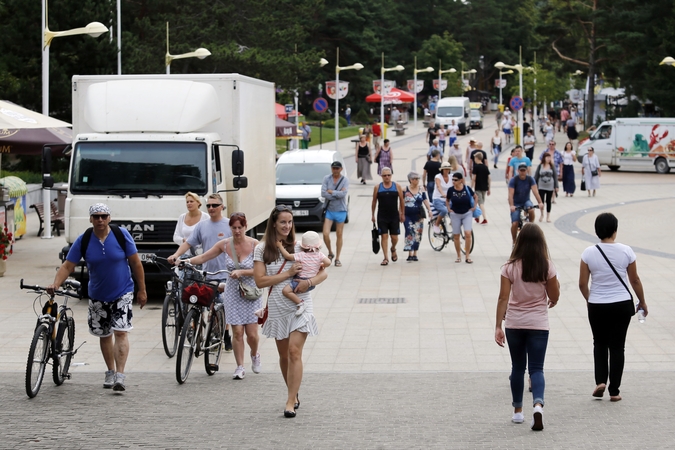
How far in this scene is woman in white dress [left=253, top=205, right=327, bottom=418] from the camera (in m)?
8.45

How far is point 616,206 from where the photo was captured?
27891mm

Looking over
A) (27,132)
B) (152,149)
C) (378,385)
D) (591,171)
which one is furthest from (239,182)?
(591,171)

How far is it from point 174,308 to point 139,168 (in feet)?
14.5

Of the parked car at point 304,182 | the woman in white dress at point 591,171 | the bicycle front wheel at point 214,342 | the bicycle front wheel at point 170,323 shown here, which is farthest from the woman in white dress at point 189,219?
the woman in white dress at point 591,171

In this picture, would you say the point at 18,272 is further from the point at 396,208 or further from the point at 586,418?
the point at 586,418

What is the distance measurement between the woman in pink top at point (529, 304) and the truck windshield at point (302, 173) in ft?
53.0

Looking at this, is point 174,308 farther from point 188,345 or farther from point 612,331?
point 612,331

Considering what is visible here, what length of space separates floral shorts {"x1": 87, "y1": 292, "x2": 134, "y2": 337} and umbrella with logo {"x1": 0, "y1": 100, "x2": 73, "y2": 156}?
7.21m

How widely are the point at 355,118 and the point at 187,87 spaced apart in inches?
2981

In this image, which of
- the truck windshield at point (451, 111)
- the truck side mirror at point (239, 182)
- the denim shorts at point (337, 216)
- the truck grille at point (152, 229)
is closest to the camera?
the truck grille at point (152, 229)

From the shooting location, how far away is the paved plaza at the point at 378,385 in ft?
25.8

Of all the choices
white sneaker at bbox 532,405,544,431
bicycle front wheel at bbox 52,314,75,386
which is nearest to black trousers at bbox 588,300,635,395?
white sneaker at bbox 532,405,544,431

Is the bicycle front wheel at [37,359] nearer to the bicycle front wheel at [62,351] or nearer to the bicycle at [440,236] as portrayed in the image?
the bicycle front wheel at [62,351]

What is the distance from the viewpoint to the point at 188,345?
995 centimetres
